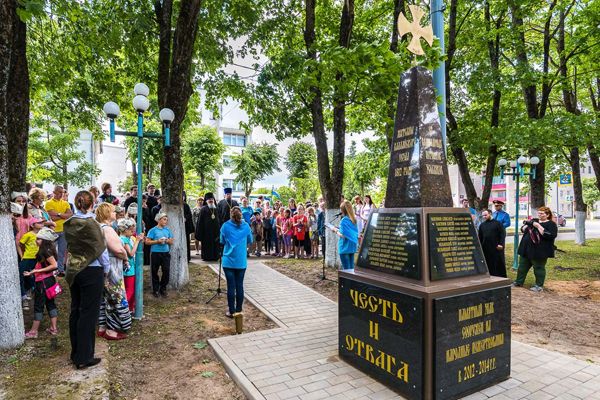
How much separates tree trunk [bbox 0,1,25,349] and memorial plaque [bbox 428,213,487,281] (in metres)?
5.16

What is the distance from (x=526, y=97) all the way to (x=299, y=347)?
14670mm

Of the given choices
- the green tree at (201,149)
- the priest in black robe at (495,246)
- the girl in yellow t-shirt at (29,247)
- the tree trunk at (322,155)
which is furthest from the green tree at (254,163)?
the girl in yellow t-shirt at (29,247)

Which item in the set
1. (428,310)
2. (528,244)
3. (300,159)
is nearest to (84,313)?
(428,310)

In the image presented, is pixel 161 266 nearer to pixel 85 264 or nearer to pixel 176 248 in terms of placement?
pixel 176 248

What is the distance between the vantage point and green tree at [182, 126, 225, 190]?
94.7 feet

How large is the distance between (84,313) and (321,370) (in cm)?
284

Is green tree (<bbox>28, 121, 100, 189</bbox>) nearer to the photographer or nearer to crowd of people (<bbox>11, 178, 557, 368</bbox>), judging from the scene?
crowd of people (<bbox>11, 178, 557, 368</bbox>)

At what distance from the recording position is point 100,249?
4.31 metres

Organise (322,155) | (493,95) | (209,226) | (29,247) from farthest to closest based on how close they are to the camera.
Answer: (493,95) → (209,226) → (322,155) → (29,247)

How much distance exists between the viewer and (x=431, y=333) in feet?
11.4

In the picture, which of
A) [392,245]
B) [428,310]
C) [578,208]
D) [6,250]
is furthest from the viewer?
[578,208]

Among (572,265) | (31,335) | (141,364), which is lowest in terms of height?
(572,265)

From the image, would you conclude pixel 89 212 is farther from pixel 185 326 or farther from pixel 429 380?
pixel 429 380

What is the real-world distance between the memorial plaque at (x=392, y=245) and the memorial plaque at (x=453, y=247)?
0.17m
